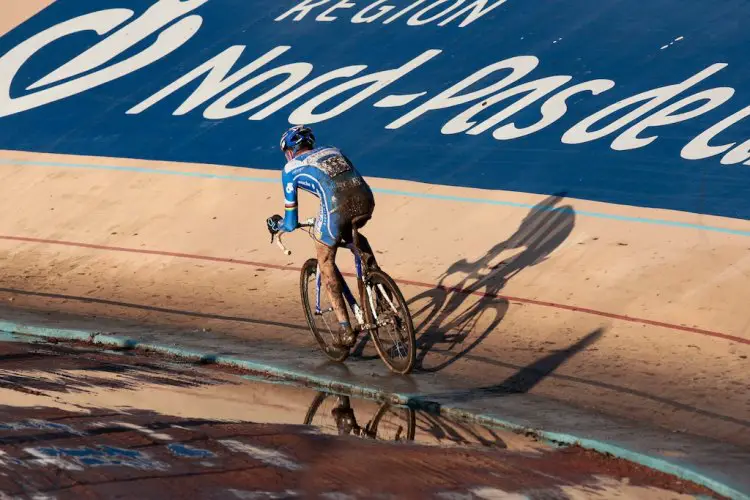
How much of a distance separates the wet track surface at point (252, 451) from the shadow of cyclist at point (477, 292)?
5.26 feet

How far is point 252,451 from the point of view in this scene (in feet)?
21.5

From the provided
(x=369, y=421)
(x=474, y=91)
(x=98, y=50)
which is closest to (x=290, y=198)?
(x=369, y=421)

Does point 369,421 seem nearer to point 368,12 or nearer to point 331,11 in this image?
point 368,12

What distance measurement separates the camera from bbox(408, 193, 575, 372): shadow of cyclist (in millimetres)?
9586

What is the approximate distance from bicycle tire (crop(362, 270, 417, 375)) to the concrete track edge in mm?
397

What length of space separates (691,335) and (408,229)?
3.76m

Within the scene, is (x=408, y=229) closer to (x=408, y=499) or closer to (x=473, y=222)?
(x=473, y=222)

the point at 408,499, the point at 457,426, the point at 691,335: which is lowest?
the point at 691,335

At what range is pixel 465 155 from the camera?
1359 centimetres

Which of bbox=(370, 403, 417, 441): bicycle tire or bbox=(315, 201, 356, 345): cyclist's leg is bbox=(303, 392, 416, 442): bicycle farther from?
bbox=(315, 201, 356, 345): cyclist's leg

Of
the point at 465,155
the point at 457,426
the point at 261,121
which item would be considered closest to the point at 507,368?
the point at 457,426

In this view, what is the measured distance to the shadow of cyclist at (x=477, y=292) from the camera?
959cm

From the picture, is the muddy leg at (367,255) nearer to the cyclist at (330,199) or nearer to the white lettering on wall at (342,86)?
the cyclist at (330,199)

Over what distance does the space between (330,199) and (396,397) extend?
5.13 ft
